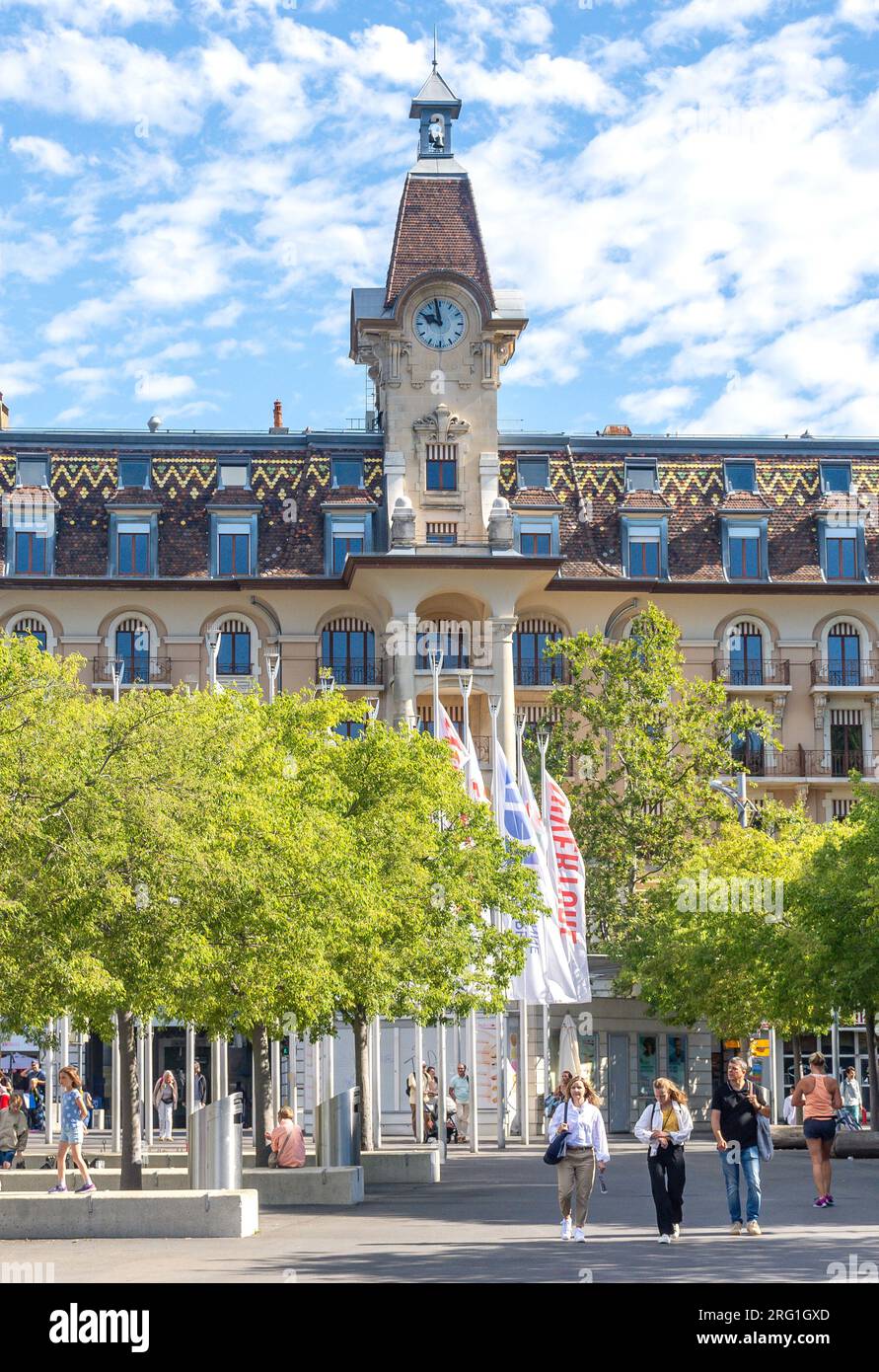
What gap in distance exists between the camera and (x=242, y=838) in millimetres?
30375

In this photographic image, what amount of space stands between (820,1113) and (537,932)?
1876 cm

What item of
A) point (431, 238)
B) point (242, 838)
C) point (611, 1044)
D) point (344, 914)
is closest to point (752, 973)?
point (611, 1044)

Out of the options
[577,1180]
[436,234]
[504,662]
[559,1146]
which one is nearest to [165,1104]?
[504,662]

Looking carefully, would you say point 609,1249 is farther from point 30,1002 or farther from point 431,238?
point 431,238

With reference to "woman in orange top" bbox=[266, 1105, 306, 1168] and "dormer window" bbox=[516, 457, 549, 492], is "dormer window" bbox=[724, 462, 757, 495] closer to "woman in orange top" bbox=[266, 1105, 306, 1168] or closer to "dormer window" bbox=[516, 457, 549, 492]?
"dormer window" bbox=[516, 457, 549, 492]

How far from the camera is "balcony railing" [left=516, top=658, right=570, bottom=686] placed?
71.6 meters

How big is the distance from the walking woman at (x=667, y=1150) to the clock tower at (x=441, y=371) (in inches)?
1855

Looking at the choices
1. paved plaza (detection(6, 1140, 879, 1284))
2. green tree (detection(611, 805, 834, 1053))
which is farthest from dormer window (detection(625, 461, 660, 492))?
paved plaza (detection(6, 1140, 879, 1284))

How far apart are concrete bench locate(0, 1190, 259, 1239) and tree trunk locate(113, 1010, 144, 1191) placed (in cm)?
382

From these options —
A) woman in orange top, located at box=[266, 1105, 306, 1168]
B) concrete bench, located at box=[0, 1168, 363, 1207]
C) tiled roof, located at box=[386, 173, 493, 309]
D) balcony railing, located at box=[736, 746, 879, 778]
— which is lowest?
concrete bench, located at box=[0, 1168, 363, 1207]

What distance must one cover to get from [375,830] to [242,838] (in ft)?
30.1

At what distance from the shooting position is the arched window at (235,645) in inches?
2813

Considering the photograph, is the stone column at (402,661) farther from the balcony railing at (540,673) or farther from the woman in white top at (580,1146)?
the woman in white top at (580,1146)

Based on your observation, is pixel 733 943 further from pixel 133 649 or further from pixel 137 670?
pixel 133 649
